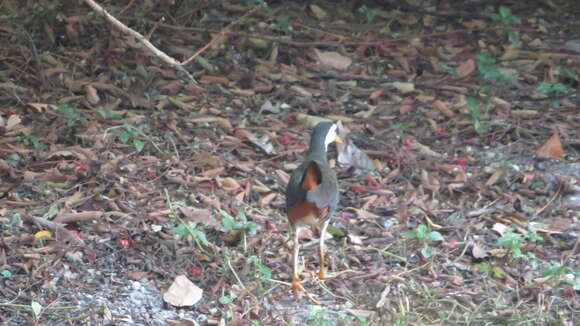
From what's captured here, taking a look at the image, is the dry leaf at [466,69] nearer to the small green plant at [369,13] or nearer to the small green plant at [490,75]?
the small green plant at [490,75]

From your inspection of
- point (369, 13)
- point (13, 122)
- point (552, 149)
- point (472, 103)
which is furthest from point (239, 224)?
point (369, 13)

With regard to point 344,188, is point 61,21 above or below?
above

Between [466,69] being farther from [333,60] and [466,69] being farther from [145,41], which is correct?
[145,41]

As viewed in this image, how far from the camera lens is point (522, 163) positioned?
19.1ft

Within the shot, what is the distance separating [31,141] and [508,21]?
361cm

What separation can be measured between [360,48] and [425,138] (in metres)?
1.31

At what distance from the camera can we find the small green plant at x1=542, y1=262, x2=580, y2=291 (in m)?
4.38

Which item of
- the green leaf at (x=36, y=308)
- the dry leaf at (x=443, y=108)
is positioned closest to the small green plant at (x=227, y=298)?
the green leaf at (x=36, y=308)

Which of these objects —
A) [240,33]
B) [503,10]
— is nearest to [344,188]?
[240,33]

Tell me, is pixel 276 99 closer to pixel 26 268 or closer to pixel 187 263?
pixel 187 263

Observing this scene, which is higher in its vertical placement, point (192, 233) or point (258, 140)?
point (192, 233)

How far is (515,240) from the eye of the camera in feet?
15.5

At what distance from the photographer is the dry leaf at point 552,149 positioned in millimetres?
5836

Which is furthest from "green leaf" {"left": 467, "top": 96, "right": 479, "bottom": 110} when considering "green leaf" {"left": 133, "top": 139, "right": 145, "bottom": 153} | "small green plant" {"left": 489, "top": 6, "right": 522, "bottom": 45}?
"green leaf" {"left": 133, "top": 139, "right": 145, "bottom": 153}
